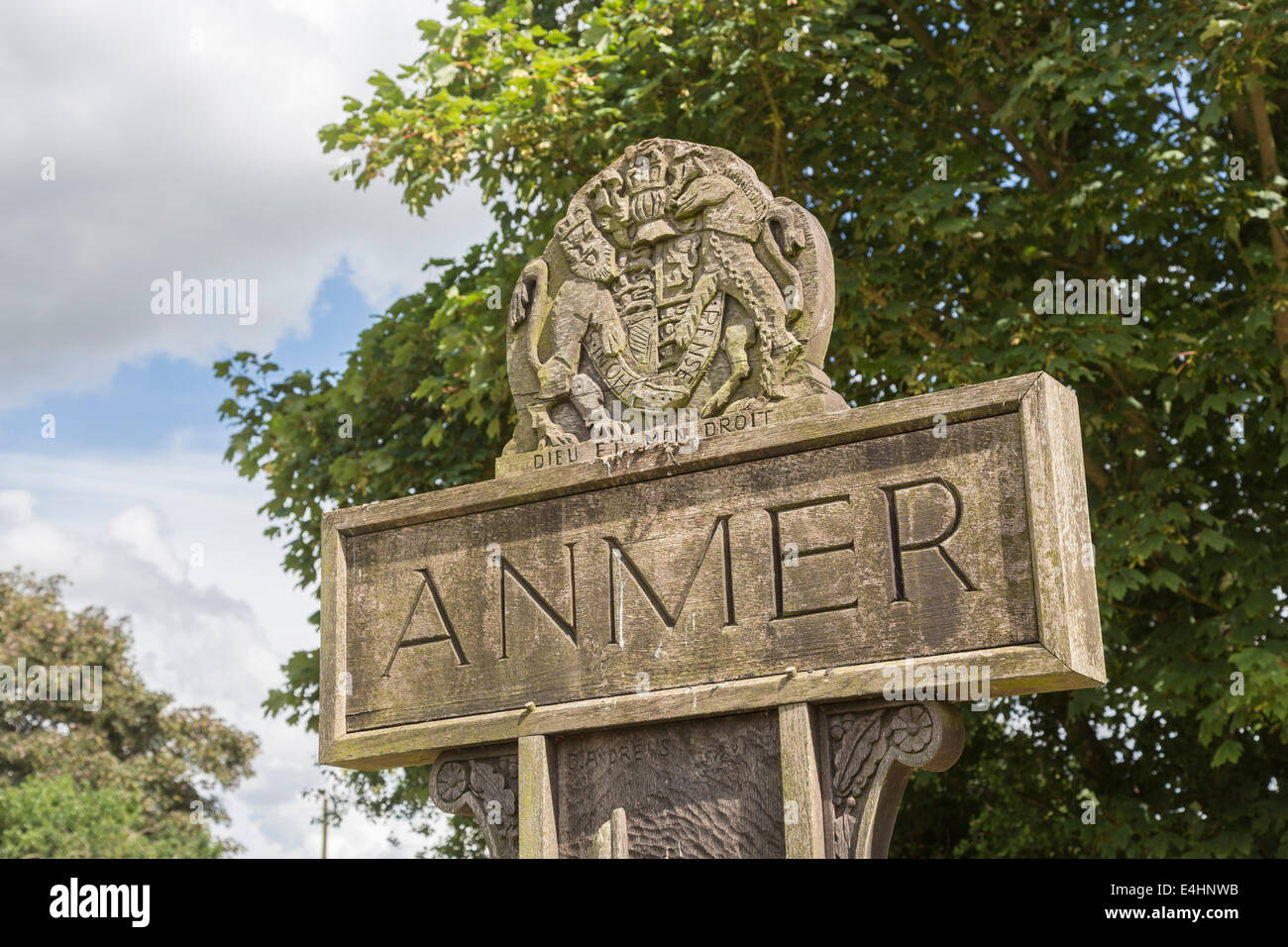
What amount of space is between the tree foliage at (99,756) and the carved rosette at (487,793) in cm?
2109

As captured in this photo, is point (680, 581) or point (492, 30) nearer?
point (680, 581)

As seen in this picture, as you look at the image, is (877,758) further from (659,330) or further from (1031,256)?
(1031,256)

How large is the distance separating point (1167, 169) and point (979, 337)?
189 centimetres

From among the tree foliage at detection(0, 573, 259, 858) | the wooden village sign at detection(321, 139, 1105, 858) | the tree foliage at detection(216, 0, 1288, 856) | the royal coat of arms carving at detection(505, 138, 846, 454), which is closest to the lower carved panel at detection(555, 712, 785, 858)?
the wooden village sign at detection(321, 139, 1105, 858)

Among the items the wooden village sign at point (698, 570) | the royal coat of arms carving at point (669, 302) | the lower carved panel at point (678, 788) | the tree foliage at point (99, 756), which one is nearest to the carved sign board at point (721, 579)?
the wooden village sign at point (698, 570)

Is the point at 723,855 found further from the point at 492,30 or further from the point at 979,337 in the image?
the point at 492,30

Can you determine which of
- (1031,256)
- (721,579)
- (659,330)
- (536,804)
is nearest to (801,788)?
(721,579)

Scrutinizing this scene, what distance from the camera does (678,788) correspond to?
4945mm

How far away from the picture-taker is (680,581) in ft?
16.6

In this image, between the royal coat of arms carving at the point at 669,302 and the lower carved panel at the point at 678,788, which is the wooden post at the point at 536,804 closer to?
the lower carved panel at the point at 678,788

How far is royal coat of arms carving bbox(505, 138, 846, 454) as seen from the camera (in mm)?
5156

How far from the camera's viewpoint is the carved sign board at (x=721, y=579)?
4559mm

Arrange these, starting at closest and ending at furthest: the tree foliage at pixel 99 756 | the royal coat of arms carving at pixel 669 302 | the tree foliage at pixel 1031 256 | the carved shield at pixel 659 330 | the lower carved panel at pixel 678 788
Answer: the lower carved panel at pixel 678 788
the royal coat of arms carving at pixel 669 302
the carved shield at pixel 659 330
the tree foliage at pixel 1031 256
the tree foliage at pixel 99 756
